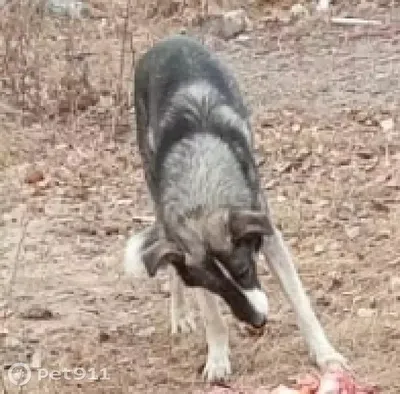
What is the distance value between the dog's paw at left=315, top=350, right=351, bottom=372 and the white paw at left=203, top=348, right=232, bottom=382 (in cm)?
39

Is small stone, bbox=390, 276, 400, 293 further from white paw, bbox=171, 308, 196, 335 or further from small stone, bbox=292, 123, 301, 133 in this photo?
small stone, bbox=292, 123, 301, 133

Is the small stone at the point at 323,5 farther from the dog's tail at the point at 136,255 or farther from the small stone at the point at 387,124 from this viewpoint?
the dog's tail at the point at 136,255

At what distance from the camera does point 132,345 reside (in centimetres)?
559

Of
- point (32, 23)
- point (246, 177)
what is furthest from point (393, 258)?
point (32, 23)

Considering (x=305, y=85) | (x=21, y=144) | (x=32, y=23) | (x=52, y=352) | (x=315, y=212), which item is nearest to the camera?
(x=52, y=352)

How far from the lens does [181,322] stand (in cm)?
577

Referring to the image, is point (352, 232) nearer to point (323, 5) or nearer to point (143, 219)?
point (143, 219)

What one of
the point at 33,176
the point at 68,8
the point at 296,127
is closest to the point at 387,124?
the point at 296,127

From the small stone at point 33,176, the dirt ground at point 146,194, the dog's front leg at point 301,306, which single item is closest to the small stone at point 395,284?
the dirt ground at point 146,194

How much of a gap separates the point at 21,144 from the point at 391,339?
3938 mm

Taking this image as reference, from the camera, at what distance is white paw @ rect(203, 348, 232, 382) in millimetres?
Result: 5254

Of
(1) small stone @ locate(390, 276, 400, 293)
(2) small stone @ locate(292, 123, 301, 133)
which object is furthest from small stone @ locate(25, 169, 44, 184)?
(1) small stone @ locate(390, 276, 400, 293)

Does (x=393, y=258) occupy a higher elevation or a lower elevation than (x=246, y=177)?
Result: lower

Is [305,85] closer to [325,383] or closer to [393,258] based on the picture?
[393,258]
